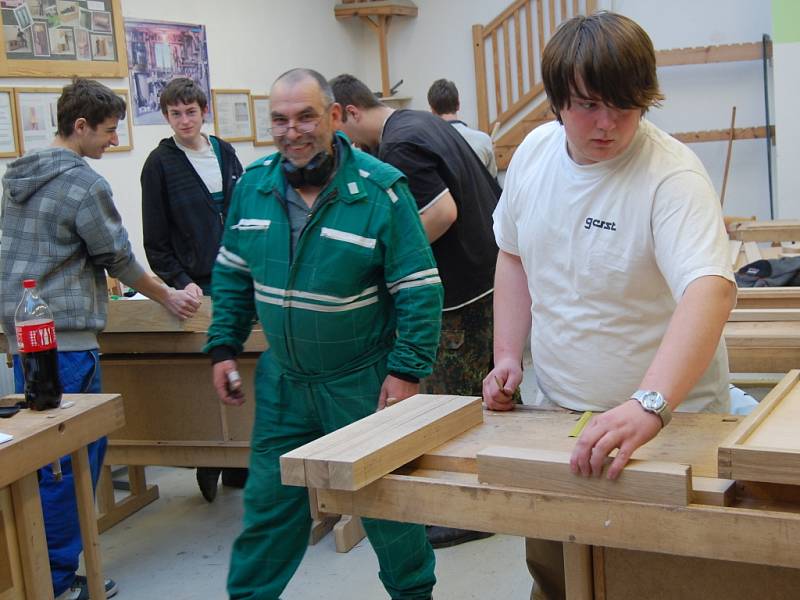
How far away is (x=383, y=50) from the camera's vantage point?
9.70 m

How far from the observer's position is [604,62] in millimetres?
1490

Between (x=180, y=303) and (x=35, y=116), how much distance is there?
7.95 ft

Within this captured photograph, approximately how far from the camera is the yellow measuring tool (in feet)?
5.32

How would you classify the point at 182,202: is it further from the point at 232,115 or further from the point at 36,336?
the point at 232,115

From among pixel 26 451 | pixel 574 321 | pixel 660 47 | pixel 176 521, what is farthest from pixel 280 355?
pixel 660 47

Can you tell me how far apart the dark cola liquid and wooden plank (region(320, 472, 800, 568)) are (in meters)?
1.41

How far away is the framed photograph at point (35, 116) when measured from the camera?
534 cm

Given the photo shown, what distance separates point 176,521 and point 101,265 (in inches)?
52.1

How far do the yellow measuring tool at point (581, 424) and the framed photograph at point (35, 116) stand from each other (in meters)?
4.37

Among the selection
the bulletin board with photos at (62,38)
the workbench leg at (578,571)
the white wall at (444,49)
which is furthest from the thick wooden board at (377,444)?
the white wall at (444,49)

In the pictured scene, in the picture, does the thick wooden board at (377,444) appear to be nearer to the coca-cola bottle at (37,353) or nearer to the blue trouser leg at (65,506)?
the coca-cola bottle at (37,353)

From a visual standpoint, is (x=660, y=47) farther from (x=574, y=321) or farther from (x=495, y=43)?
(x=574, y=321)

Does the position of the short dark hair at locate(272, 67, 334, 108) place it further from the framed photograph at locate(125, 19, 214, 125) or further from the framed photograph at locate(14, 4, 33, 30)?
the framed photograph at locate(125, 19, 214, 125)

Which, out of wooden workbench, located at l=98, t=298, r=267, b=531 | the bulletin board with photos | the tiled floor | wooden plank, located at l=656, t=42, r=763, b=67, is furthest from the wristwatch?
wooden plank, located at l=656, t=42, r=763, b=67
